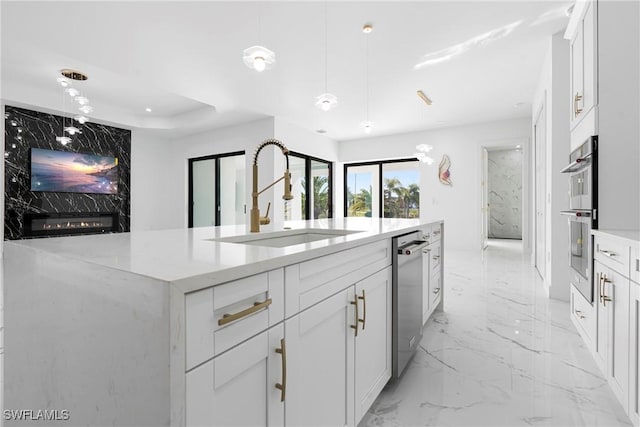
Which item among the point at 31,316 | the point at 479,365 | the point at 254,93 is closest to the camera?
the point at 31,316

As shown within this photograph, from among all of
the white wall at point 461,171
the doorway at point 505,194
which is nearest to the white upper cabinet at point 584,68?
the white wall at point 461,171

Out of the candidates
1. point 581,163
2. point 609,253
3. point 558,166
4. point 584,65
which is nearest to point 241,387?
point 609,253

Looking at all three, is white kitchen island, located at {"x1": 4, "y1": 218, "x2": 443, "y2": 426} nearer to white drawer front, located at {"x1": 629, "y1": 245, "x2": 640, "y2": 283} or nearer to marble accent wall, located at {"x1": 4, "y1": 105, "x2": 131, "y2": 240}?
white drawer front, located at {"x1": 629, "y1": 245, "x2": 640, "y2": 283}

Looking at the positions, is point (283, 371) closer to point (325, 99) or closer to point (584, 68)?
point (325, 99)

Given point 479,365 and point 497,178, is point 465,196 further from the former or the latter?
point 479,365

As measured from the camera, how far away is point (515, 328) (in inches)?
95.3

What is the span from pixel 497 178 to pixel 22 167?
35.2ft

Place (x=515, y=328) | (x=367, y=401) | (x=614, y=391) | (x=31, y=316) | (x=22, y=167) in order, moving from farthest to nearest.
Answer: (x=22, y=167) → (x=515, y=328) → (x=614, y=391) → (x=367, y=401) → (x=31, y=316)

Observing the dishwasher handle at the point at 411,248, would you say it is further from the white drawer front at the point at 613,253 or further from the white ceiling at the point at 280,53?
the white ceiling at the point at 280,53

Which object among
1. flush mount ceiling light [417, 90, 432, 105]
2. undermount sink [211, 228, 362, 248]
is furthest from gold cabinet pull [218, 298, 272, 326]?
flush mount ceiling light [417, 90, 432, 105]

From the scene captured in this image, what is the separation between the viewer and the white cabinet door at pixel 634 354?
1.24 meters

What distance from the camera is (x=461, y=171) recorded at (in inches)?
261

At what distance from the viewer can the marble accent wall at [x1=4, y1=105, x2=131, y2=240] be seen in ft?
16.4

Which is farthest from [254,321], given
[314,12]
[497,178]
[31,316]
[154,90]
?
[497,178]
